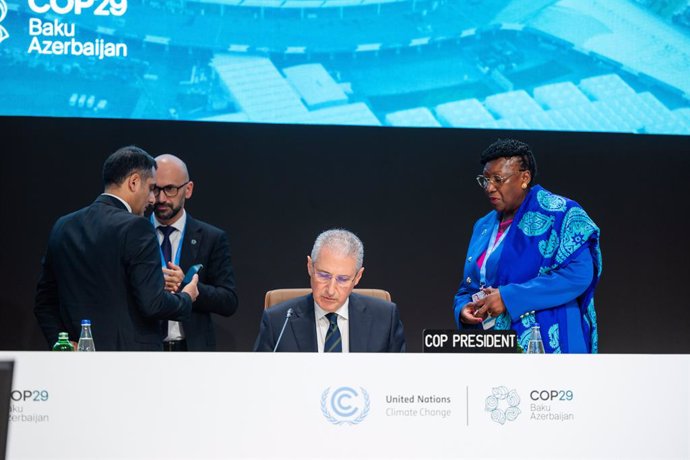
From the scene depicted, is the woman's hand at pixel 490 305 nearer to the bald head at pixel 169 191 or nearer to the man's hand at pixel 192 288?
the man's hand at pixel 192 288

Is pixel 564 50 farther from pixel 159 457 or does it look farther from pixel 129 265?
pixel 159 457

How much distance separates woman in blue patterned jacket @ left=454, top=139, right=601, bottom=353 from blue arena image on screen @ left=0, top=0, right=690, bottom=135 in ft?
4.32

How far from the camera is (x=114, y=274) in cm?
298

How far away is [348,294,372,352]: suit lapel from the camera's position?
8.95 feet

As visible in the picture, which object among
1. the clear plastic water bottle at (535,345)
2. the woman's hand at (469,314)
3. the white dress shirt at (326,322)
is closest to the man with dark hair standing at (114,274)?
the white dress shirt at (326,322)

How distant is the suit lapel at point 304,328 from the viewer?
269cm

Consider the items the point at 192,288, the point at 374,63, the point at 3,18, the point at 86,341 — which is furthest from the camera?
the point at 374,63

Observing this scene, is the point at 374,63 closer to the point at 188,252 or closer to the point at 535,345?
the point at 188,252

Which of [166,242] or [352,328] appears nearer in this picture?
[352,328]

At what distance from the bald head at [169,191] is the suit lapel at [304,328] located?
3.75ft

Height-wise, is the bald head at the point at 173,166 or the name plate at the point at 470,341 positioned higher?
the bald head at the point at 173,166

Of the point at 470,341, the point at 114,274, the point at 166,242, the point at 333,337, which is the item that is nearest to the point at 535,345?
the point at 470,341

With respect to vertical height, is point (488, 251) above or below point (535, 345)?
above

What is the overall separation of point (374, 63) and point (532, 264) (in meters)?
1.79
